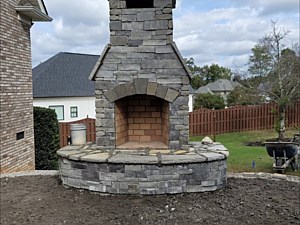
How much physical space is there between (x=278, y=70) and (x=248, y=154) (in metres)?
5.89

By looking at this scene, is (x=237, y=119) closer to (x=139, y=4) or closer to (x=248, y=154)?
(x=248, y=154)

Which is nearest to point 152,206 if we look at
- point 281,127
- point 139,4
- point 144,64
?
point 144,64

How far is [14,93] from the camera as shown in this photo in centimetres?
802

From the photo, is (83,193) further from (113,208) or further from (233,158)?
(233,158)

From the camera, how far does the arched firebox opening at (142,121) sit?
22.9 feet

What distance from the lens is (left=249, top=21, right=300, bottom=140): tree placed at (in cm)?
1581

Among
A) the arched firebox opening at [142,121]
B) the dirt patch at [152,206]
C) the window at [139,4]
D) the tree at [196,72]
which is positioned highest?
the tree at [196,72]

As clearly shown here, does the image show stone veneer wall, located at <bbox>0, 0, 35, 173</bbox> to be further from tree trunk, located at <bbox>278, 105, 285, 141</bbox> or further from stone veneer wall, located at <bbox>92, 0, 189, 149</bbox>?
tree trunk, located at <bbox>278, 105, 285, 141</bbox>

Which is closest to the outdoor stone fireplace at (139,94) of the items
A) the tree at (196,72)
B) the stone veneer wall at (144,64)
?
the stone veneer wall at (144,64)

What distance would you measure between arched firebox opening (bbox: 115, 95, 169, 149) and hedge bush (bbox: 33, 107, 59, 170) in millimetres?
3481

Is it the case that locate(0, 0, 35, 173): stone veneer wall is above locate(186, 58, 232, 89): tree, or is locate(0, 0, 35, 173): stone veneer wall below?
below

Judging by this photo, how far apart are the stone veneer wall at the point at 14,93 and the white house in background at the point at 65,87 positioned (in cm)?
1195

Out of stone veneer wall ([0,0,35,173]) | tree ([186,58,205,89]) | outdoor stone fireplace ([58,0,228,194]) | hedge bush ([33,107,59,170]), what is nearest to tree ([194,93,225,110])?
hedge bush ([33,107,59,170])

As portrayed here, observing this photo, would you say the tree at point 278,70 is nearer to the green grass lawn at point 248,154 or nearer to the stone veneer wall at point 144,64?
the green grass lawn at point 248,154
